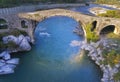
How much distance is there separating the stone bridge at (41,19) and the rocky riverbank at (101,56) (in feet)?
16.0

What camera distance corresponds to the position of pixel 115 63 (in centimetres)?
4284

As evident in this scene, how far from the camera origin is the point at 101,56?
46594mm

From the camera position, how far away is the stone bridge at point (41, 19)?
178ft

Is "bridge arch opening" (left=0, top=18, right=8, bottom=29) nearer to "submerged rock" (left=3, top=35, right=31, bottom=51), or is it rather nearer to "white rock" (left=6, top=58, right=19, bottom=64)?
"submerged rock" (left=3, top=35, right=31, bottom=51)

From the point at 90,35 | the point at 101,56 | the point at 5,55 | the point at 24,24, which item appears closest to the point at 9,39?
the point at 5,55

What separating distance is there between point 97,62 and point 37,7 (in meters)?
47.7

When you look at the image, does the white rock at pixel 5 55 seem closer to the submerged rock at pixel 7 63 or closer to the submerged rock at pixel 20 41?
the submerged rock at pixel 7 63

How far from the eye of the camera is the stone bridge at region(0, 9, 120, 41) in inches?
2141

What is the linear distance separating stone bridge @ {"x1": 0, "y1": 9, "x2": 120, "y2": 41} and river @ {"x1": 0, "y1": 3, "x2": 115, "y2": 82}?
383cm

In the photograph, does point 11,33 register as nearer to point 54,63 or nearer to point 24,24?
point 24,24

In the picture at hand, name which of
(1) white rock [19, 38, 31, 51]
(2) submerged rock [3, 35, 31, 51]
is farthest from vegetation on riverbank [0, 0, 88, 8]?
(1) white rock [19, 38, 31, 51]

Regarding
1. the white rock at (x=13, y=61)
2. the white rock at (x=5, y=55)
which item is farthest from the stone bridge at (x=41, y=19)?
the white rock at (x=13, y=61)

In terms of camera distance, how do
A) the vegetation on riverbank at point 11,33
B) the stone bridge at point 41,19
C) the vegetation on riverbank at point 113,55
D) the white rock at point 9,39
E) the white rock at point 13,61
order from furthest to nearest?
the stone bridge at point 41,19
the white rock at point 9,39
the vegetation on riverbank at point 11,33
the white rock at point 13,61
the vegetation on riverbank at point 113,55

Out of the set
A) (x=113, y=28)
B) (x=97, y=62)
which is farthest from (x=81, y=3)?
(x=97, y=62)
